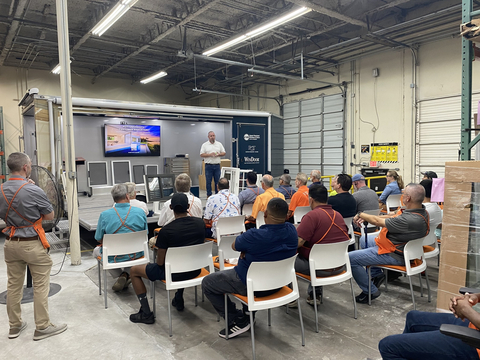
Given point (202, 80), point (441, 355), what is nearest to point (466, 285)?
point (441, 355)

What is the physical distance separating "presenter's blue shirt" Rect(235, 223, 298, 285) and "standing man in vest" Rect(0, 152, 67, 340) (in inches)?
63.8

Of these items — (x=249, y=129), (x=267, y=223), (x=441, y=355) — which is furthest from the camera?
(x=249, y=129)

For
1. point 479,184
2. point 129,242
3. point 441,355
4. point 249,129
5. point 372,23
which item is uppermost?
point 372,23

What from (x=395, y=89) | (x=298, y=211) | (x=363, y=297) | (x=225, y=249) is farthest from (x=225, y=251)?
(x=395, y=89)

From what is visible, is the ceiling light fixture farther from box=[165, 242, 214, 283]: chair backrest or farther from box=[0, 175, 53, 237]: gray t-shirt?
box=[0, 175, 53, 237]: gray t-shirt

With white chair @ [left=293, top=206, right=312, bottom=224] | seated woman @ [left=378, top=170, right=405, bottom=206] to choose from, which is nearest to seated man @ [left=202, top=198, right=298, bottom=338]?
white chair @ [left=293, top=206, right=312, bottom=224]

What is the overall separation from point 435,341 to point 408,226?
4.85 feet

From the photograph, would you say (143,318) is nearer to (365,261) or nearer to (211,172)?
(365,261)

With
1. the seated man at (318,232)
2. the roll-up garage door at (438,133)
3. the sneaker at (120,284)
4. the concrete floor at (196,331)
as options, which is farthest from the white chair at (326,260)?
the roll-up garage door at (438,133)

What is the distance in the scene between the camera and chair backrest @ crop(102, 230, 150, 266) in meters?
3.13

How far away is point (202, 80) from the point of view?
15250 millimetres

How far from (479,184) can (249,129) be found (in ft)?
26.2

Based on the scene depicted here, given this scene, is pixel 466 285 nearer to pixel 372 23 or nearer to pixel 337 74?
pixel 372 23

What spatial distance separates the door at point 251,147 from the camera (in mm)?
9555
